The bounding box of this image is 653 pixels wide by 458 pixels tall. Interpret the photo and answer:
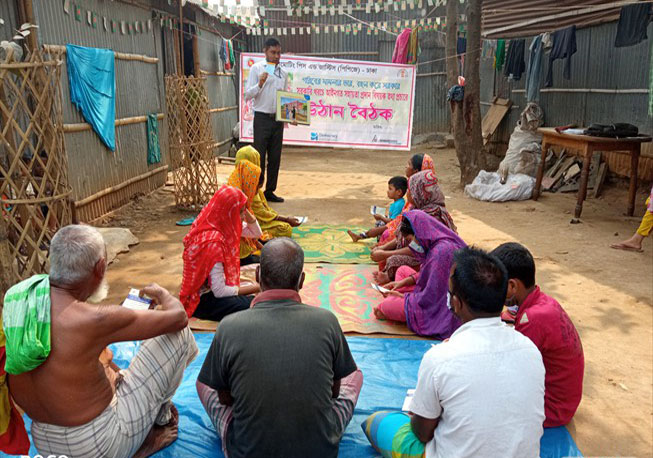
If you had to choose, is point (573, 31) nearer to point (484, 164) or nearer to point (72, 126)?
point (484, 164)

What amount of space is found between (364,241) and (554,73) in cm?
687

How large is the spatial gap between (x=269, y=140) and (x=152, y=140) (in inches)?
90.1

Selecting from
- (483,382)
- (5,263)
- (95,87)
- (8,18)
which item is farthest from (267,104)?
(483,382)

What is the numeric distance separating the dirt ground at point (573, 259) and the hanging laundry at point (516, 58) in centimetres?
245

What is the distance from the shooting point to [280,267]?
2.11 m

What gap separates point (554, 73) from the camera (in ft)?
34.2

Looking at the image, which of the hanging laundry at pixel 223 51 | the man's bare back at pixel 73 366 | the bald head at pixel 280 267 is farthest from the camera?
the hanging laundry at pixel 223 51

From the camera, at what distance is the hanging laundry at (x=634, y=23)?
6.93 meters

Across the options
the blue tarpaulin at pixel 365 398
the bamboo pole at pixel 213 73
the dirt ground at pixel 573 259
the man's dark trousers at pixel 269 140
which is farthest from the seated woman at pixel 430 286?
the bamboo pole at pixel 213 73

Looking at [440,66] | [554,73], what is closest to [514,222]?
[554,73]

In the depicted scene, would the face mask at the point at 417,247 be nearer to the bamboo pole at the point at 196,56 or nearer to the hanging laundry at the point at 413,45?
the hanging laundry at the point at 413,45

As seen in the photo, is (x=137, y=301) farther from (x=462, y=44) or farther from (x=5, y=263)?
(x=462, y=44)

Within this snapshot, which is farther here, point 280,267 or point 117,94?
point 117,94

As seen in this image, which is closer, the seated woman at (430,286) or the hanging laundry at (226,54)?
the seated woman at (430,286)
